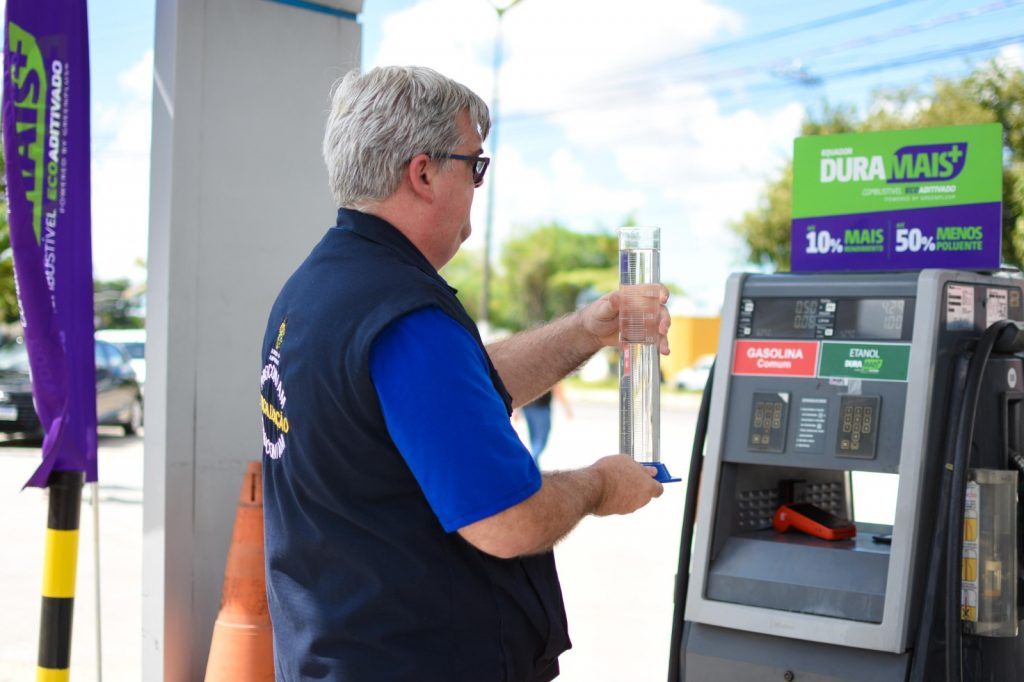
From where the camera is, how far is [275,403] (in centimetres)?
218

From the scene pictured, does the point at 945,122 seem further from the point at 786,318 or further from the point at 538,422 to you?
the point at 786,318

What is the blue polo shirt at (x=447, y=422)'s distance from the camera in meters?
1.90

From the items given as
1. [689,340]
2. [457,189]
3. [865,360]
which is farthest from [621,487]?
[689,340]

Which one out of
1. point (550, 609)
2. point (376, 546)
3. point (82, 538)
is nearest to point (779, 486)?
point (550, 609)

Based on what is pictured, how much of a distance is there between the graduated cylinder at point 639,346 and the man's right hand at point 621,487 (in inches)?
9.5

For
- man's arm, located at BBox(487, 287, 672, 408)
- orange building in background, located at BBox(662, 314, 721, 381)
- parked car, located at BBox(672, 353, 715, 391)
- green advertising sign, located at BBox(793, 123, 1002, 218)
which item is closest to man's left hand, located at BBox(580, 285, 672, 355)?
man's arm, located at BBox(487, 287, 672, 408)

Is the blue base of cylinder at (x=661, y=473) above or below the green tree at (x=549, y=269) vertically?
below

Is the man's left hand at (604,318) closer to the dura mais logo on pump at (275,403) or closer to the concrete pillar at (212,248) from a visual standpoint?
the dura mais logo on pump at (275,403)

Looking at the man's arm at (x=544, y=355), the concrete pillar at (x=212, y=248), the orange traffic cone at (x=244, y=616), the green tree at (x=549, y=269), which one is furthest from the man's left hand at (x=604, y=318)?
the green tree at (x=549, y=269)

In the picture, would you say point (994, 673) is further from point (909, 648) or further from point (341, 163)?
point (341, 163)

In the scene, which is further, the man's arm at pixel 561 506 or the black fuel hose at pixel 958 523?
the black fuel hose at pixel 958 523

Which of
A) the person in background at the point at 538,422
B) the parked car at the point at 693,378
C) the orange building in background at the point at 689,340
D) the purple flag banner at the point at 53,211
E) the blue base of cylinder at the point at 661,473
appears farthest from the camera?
the orange building in background at the point at 689,340

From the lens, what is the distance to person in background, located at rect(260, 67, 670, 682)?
6.33 feet

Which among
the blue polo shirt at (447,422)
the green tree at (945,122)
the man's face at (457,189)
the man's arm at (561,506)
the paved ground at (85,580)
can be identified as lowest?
the paved ground at (85,580)
